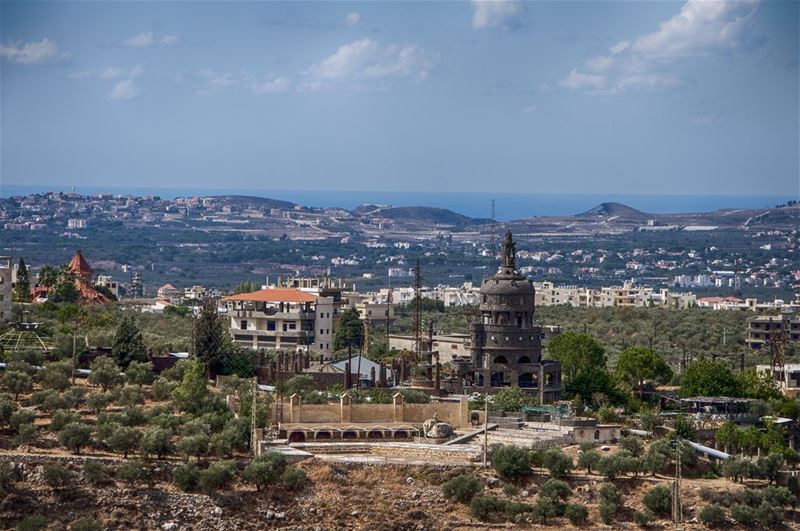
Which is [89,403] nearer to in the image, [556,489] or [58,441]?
[58,441]

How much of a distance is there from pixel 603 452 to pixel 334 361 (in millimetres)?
21487

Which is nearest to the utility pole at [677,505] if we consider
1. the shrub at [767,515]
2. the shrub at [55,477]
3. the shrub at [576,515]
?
the shrub at [767,515]

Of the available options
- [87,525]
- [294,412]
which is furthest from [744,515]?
[87,525]

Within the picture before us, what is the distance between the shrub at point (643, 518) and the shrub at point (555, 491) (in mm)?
2079

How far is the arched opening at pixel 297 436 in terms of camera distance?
69.5 m

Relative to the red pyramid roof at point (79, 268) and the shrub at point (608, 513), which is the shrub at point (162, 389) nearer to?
the shrub at point (608, 513)

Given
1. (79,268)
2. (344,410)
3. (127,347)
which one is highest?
(79,268)

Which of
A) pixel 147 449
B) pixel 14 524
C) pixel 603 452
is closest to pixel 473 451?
pixel 603 452

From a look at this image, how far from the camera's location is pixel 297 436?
69812mm

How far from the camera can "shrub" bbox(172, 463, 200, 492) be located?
208 feet

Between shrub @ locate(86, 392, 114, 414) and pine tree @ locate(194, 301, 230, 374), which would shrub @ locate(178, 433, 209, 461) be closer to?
shrub @ locate(86, 392, 114, 414)

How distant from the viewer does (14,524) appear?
60375 mm

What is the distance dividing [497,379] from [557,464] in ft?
→ 50.7

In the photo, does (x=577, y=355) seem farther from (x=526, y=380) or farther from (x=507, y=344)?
(x=507, y=344)
